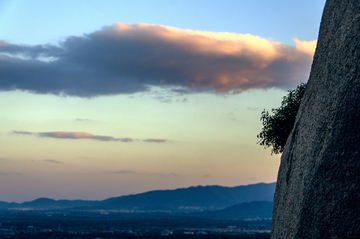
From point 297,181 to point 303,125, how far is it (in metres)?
1.77

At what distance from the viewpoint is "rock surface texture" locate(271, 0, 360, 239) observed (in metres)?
10.7

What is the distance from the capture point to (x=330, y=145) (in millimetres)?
11117

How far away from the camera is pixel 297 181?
40.3 feet

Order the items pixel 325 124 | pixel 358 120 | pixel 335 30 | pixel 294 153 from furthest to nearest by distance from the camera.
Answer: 1. pixel 294 153
2. pixel 335 30
3. pixel 325 124
4. pixel 358 120

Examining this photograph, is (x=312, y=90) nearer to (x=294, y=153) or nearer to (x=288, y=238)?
(x=294, y=153)

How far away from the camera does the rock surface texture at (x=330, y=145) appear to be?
10.7m

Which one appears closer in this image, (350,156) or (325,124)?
(350,156)

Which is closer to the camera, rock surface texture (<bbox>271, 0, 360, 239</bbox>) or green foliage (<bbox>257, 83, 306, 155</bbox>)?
rock surface texture (<bbox>271, 0, 360, 239</bbox>)

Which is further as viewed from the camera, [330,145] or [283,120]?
[283,120]

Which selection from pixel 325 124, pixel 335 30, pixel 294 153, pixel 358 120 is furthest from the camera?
pixel 294 153

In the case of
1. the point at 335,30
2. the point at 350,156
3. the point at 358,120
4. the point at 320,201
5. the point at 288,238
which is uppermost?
the point at 335,30

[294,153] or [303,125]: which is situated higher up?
[303,125]

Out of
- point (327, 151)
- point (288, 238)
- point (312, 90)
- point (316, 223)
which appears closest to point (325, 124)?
point (327, 151)

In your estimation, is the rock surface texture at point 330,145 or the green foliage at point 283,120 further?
the green foliage at point 283,120
